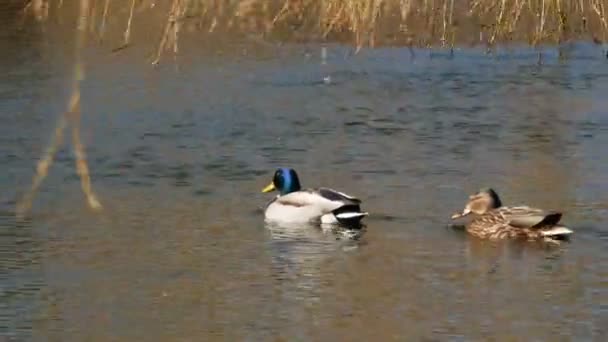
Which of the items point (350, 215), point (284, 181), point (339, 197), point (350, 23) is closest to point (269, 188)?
Result: point (284, 181)

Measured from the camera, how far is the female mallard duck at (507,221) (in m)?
9.98

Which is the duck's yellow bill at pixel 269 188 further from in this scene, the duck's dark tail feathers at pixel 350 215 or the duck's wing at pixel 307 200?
the duck's dark tail feathers at pixel 350 215

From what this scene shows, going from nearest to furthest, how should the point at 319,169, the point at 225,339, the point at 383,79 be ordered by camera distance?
the point at 225,339
the point at 319,169
the point at 383,79

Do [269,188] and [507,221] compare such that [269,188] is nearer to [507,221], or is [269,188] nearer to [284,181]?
[284,181]

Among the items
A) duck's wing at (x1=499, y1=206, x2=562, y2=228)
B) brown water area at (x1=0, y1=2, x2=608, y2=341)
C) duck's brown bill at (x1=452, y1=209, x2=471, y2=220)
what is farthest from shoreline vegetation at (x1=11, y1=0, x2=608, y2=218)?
duck's brown bill at (x1=452, y1=209, x2=471, y2=220)

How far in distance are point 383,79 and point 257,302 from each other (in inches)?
417

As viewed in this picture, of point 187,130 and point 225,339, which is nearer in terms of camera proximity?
point 225,339

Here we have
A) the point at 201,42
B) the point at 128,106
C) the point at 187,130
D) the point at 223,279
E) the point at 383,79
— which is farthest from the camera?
the point at 201,42

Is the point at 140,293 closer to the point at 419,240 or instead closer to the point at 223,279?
the point at 223,279

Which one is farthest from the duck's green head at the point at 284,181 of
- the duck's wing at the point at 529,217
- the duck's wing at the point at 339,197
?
the duck's wing at the point at 529,217

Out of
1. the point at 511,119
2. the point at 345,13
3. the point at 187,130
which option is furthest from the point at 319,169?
the point at 345,13

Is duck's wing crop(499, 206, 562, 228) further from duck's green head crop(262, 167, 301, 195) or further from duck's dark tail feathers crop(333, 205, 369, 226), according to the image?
duck's green head crop(262, 167, 301, 195)

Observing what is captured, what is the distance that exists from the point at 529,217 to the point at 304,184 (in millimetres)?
2898

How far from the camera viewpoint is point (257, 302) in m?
8.19
